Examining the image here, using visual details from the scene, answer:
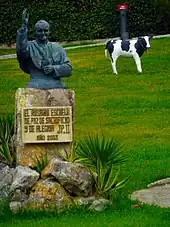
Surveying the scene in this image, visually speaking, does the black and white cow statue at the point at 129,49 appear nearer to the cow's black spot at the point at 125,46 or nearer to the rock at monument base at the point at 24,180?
the cow's black spot at the point at 125,46

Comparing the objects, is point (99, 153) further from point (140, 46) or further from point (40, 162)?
point (140, 46)

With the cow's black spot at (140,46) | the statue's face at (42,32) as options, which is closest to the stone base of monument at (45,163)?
the statue's face at (42,32)

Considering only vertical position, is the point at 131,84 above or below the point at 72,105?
above

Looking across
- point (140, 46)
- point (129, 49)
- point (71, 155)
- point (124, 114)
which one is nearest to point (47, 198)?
point (71, 155)

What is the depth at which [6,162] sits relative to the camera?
10789 mm

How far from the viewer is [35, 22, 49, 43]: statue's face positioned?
10680 mm

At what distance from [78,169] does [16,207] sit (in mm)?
883

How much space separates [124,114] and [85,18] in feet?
59.5

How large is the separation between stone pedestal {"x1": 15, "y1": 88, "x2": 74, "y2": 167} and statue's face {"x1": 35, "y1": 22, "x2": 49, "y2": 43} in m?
0.70

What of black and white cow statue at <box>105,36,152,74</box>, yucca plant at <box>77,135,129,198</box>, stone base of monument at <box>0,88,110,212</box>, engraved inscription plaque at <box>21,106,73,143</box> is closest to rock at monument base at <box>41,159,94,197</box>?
stone base of monument at <box>0,88,110,212</box>

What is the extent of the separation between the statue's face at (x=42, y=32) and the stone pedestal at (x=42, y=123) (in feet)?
2.31

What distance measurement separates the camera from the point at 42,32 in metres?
10.8

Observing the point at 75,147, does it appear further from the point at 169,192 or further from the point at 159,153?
the point at 159,153

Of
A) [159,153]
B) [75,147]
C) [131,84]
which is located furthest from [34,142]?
[131,84]
